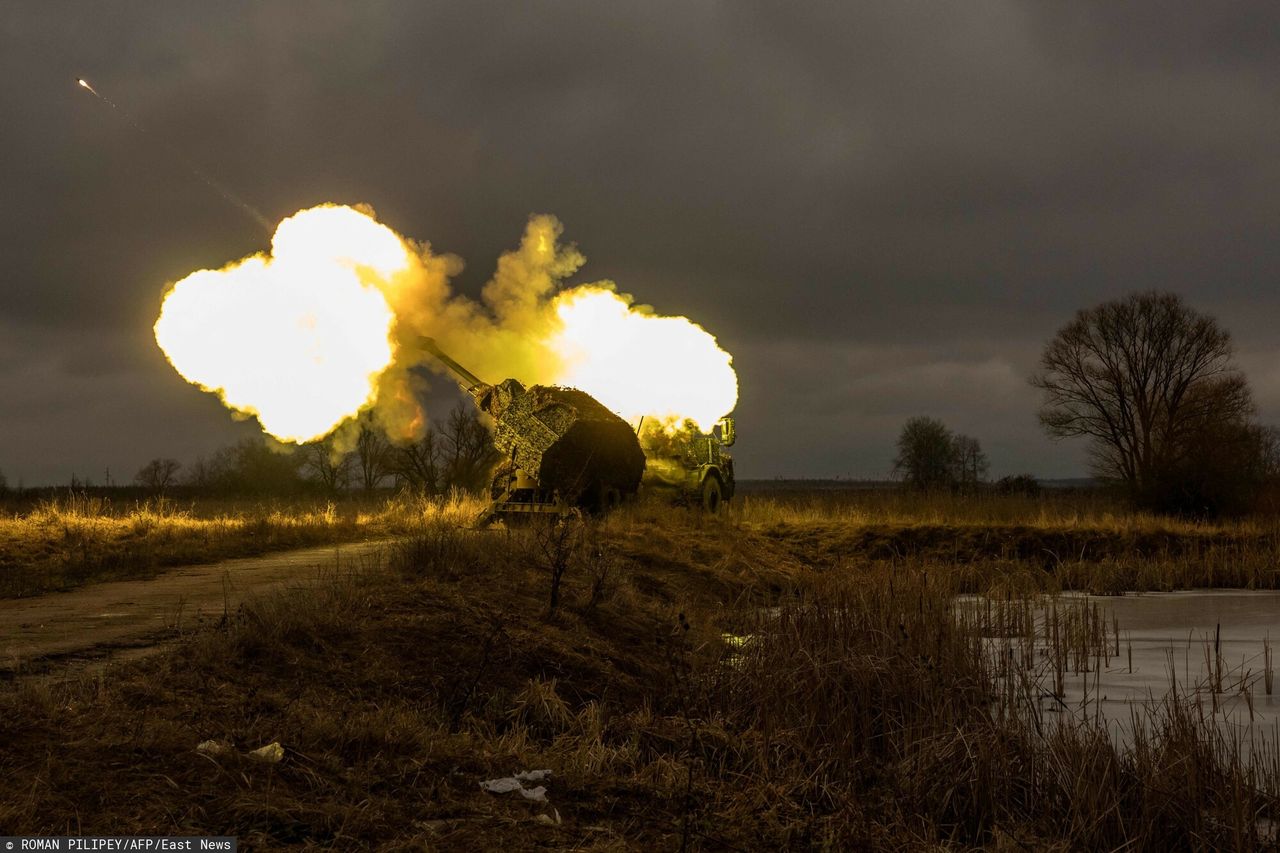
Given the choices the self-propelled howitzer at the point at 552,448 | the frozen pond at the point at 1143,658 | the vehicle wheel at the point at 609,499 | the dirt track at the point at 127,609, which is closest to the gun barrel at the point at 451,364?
the self-propelled howitzer at the point at 552,448

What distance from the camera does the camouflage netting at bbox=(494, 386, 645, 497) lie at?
2147 centimetres

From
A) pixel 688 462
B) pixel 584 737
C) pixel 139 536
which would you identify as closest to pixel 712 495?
pixel 688 462

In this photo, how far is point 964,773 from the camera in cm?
773

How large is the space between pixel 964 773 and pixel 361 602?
5.98 metres

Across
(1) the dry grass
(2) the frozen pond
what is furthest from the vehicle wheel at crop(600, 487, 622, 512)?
(2) the frozen pond

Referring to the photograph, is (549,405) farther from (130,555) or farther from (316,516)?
(130,555)

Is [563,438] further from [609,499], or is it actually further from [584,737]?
[584,737]

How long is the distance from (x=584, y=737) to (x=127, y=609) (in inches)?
227

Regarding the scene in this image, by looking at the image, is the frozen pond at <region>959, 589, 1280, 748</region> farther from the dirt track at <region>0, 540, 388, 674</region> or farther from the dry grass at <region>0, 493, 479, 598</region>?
the dry grass at <region>0, 493, 479, 598</region>

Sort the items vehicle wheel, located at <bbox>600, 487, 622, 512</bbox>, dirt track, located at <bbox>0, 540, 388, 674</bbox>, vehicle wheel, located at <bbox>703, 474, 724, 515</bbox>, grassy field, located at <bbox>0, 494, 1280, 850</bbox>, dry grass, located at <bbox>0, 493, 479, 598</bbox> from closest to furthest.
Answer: grassy field, located at <bbox>0, 494, 1280, 850</bbox>, dirt track, located at <bbox>0, 540, 388, 674</bbox>, dry grass, located at <bbox>0, 493, 479, 598</bbox>, vehicle wheel, located at <bbox>600, 487, 622, 512</bbox>, vehicle wheel, located at <bbox>703, 474, 724, 515</bbox>

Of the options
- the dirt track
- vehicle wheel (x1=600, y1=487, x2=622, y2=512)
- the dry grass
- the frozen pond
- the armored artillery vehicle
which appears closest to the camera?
the dirt track

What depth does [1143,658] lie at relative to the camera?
42.1ft

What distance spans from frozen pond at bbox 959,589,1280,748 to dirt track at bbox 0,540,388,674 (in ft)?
25.3

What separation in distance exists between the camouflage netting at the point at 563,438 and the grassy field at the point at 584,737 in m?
7.51
